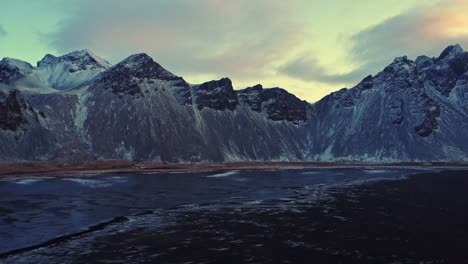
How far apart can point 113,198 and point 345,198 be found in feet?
120

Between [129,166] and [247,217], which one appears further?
[129,166]

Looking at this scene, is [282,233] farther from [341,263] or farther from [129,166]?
[129,166]

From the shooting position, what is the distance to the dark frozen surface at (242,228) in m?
35.3

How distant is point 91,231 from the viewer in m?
45.7

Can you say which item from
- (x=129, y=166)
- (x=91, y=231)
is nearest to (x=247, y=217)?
(x=91, y=231)

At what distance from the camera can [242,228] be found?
4741cm

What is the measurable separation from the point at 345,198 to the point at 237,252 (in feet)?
142

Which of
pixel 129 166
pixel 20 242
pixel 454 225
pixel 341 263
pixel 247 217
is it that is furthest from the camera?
pixel 129 166

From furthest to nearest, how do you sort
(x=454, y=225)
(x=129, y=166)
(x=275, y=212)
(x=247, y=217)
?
(x=129, y=166)
(x=275, y=212)
(x=247, y=217)
(x=454, y=225)

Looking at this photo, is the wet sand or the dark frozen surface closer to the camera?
the wet sand

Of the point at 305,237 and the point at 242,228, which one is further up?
the point at 242,228

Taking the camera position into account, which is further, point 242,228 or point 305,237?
point 242,228

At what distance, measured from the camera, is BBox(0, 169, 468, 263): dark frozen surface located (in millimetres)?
35312

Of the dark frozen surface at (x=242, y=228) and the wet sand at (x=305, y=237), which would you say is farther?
the dark frozen surface at (x=242, y=228)
